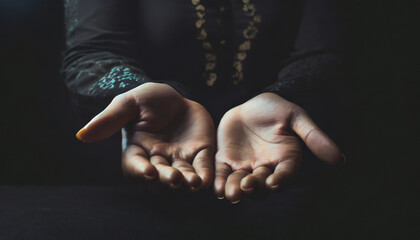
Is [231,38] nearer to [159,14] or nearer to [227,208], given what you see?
[159,14]

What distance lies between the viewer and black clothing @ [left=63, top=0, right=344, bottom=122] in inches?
21.4

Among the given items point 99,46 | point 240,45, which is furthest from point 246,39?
point 99,46

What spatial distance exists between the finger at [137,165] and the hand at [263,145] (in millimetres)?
75

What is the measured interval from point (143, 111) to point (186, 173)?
0.37 ft

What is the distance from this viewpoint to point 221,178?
1.15 ft

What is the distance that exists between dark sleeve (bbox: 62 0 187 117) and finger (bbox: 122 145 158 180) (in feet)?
0.43

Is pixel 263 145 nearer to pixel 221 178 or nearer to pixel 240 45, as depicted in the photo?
pixel 221 178

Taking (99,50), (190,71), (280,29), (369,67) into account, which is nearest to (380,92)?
(369,67)

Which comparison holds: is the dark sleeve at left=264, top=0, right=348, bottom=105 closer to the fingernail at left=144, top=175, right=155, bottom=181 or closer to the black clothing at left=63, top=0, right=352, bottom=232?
the black clothing at left=63, top=0, right=352, bottom=232

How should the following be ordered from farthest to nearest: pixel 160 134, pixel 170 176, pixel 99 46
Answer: pixel 99 46 < pixel 160 134 < pixel 170 176

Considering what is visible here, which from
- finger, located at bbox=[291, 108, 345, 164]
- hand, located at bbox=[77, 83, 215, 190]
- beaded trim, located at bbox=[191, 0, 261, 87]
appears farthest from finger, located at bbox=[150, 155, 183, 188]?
beaded trim, located at bbox=[191, 0, 261, 87]

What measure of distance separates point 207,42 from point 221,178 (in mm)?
289

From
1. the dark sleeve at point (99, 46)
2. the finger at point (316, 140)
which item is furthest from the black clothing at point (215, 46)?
the finger at point (316, 140)

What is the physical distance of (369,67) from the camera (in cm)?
58
